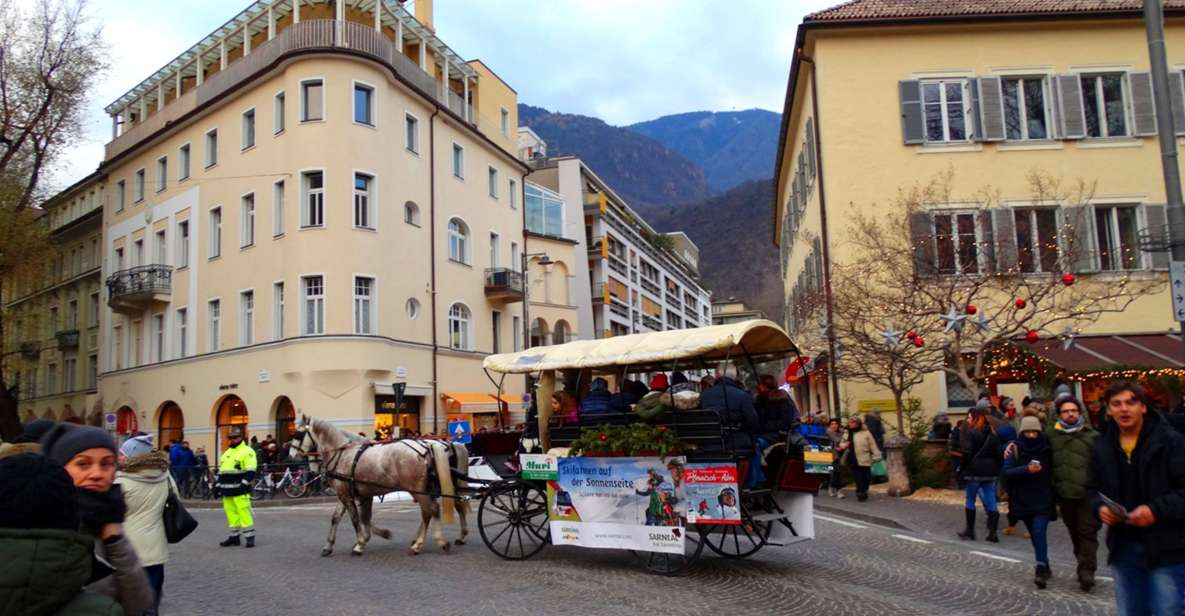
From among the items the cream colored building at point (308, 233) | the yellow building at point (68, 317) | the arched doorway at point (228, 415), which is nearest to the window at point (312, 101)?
the cream colored building at point (308, 233)

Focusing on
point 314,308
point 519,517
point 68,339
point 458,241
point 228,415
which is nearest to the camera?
point 519,517

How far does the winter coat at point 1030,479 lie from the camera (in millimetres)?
8898

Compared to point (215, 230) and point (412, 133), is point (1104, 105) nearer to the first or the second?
point (412, 133)

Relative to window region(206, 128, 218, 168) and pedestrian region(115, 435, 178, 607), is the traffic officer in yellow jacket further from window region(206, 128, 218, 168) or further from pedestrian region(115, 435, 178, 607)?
window region(206, 128, 218, 168)

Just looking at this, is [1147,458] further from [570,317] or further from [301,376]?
[570,317]

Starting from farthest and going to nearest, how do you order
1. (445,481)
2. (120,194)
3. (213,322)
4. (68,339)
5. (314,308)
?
(68,339) < (120,194) < (213,322) < (314,308) < (445,481)

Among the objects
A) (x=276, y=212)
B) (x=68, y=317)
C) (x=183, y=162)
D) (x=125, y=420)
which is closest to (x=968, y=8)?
(x=276, y=212)

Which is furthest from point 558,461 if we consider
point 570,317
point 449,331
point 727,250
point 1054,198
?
point 727,250

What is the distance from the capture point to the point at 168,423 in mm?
37469

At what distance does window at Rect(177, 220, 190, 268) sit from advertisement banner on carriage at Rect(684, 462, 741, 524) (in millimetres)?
Answer: 32954

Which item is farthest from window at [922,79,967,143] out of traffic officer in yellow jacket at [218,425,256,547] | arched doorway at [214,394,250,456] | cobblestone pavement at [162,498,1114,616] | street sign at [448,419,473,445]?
arched doorway at [214,394,250,456]

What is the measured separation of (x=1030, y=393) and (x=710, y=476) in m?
16.6

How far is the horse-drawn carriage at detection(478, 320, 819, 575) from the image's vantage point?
9.69m

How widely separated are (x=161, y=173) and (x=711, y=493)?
36.9 m
